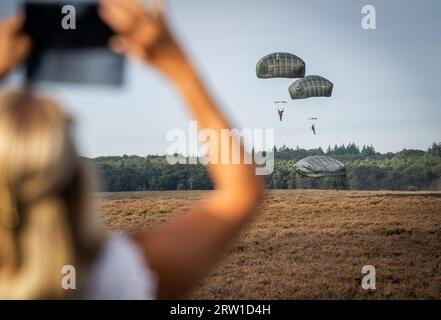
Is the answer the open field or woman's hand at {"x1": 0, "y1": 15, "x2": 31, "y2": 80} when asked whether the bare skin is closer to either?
woman's hand at {"x1": 0, "y1": 15, "x2": 31, "y2": 80}

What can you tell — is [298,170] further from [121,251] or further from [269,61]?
[121,251]

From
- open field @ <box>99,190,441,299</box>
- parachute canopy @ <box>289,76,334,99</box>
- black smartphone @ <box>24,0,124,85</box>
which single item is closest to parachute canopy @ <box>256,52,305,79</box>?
parachute canopy @ <box>289,76,334,99</box>

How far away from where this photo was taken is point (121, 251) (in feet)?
3.27

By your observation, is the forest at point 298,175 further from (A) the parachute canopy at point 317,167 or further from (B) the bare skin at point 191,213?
(B) the bare skin at point 191,213

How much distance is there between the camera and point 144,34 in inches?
32.9

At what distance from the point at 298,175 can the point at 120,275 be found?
30.9m

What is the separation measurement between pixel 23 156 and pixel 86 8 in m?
0.47

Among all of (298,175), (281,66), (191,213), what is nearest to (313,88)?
(281,66)

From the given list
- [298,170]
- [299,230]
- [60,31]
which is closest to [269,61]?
[298,170]

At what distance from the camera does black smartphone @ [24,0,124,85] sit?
101 cm

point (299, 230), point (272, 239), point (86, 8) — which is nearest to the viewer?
point (86, 8)

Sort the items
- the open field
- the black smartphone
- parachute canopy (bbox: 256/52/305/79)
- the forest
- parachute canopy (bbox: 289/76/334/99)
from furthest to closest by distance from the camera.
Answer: parachute canopy (bbox: 289/76/334/99) → parachute canopy (bbox: 256/52/305/79) → the forest → the open field → the black smartphone

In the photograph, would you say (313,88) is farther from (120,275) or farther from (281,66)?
(120,275)

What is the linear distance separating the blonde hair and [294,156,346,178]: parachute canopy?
29522 millimetres
